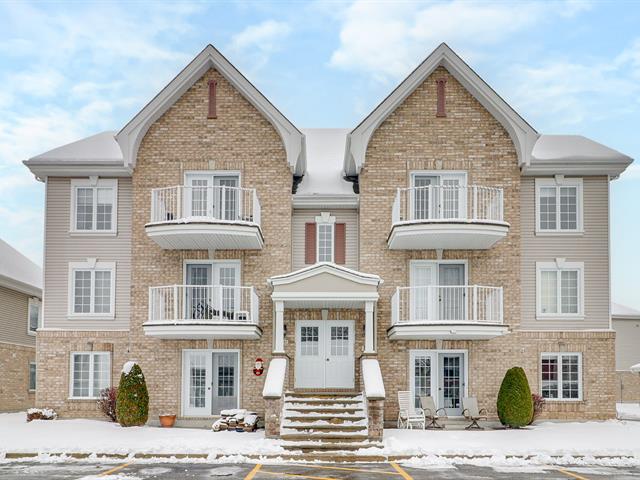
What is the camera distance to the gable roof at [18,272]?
3459 centimetres

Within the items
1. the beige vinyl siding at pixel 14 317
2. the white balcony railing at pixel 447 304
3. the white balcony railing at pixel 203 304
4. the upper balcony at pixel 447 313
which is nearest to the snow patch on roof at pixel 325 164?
the white balcony railing at pixel 203 304

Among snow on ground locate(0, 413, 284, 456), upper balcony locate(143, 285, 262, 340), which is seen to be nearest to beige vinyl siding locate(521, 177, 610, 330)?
upper balcony locate(143, 285, 262, 340)

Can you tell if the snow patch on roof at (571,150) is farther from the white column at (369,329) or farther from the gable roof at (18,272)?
the gable roof at (18,272)

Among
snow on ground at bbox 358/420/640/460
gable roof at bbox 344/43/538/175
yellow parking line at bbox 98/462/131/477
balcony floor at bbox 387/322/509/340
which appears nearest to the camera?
yellow parking line at bbox 98/462/131/477

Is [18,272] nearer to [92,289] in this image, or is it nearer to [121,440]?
[92,289]

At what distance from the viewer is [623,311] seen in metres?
49.2

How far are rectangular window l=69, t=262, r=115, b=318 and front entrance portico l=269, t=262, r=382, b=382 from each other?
5.87 metres

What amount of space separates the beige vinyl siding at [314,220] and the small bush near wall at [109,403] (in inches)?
267

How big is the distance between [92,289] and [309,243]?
713cm

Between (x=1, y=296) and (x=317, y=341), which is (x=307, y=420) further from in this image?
(x=1, y=296)

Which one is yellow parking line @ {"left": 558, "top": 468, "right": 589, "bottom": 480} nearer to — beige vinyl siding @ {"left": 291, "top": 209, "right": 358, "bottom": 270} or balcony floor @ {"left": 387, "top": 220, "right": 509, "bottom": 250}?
balcony floor @ {"left": 387, "top": 220, "right": 509, "bottom": 250}

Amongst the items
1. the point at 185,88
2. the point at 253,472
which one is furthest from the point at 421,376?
the point at 185,88

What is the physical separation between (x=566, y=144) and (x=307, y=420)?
1318 centimetres

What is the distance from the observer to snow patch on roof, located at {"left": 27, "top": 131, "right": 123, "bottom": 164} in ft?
90.7
